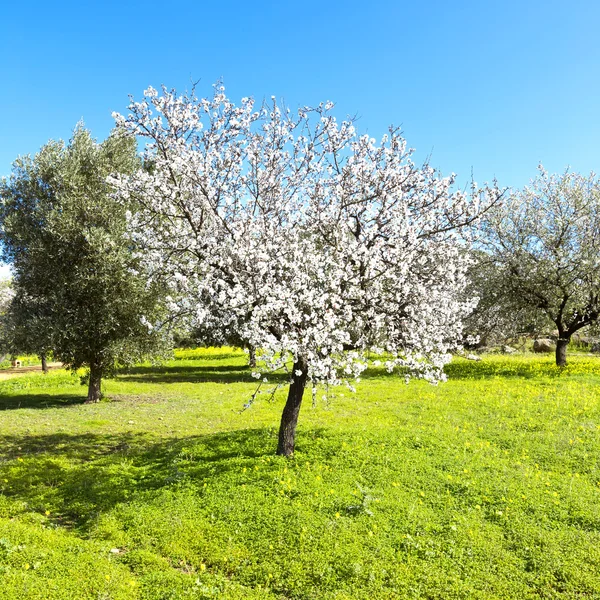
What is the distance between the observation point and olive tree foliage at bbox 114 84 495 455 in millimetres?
12023

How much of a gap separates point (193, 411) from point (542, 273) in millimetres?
22929

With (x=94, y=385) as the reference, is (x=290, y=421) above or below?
above

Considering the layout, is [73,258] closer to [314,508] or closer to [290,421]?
[290,421]

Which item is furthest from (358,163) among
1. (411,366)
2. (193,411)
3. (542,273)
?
(542,273)

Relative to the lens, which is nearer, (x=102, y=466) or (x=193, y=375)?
(x=102, y=466)

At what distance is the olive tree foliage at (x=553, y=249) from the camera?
29.8m

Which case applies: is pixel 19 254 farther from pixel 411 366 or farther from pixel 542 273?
pixel 542 273

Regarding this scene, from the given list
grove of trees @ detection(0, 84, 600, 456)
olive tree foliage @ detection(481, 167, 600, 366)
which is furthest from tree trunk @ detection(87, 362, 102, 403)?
olive tree foliage @ detection(481, 167, 600, 366)

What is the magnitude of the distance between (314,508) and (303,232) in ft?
23.7

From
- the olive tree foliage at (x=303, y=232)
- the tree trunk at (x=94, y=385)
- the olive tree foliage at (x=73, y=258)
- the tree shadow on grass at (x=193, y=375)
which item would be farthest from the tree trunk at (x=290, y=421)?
the tree shadow on grass at (x=193, y=375)

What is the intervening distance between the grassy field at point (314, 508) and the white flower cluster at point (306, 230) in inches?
104

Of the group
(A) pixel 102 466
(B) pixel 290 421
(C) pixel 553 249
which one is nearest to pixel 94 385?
(A) pixel 102 466

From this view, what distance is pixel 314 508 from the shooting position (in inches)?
416

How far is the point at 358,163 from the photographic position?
13.7m
